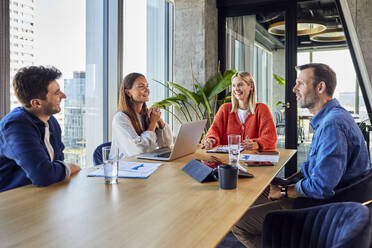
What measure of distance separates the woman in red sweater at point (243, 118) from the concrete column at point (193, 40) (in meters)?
1.51

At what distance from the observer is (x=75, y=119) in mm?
3115

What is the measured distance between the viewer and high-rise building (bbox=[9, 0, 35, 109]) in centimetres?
239

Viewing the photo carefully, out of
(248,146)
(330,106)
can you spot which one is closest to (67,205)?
(330,106)

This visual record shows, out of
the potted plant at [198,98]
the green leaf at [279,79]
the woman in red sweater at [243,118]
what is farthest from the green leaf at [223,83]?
the woman in red sweater at [243,118]

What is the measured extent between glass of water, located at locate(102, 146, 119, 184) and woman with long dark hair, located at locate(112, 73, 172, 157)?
88 centimetres

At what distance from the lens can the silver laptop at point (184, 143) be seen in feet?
6.47

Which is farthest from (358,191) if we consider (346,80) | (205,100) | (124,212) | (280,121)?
(346,80)

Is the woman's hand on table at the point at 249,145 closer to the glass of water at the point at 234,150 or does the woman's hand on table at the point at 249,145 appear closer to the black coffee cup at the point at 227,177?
the glass of water at the point at 234,150

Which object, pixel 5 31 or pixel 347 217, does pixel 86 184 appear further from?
pixel 5 31

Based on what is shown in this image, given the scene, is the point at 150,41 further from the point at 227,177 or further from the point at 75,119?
the point at 227,177

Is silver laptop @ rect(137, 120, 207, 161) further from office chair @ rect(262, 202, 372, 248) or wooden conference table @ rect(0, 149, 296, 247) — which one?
office chair @ rect(262, 202, 372, 248)

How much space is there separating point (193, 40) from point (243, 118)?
1935 mm

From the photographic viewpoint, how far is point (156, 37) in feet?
14.4

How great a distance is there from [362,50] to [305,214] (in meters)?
3.45
